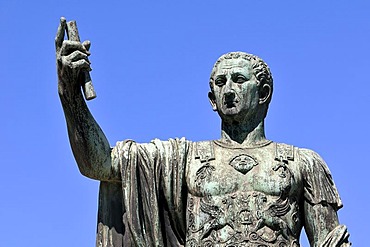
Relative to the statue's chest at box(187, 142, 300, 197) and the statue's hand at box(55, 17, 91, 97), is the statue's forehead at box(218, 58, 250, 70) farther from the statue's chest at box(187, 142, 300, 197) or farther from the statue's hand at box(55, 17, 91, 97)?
the statue's hand at box(55, 17, 91, 97)

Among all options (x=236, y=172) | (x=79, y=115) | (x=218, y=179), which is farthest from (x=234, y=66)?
(x=79, y=115)

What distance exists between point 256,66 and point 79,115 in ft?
7.69

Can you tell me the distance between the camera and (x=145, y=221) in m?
19.6

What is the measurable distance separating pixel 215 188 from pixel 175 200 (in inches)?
21.7

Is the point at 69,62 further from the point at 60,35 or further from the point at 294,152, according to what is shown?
the point at 294,152


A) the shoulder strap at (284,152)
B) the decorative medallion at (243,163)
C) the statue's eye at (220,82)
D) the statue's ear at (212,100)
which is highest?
the statue's eye at (220,82)

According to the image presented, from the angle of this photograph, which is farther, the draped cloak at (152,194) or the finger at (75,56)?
the draped cloak at (152,194)

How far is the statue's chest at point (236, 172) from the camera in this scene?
63.8 feet

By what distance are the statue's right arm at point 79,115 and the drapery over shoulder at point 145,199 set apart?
242mm

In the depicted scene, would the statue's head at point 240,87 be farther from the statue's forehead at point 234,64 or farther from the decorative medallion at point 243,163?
the decorative medallion at point 243,163

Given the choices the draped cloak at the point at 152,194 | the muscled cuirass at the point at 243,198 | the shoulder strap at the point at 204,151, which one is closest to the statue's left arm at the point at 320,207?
the draped cloak at the point at 152,194

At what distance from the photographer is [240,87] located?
19.8 m

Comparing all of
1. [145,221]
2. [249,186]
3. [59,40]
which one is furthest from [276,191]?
[59,40]

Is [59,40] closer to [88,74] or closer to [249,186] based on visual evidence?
[88,74]
